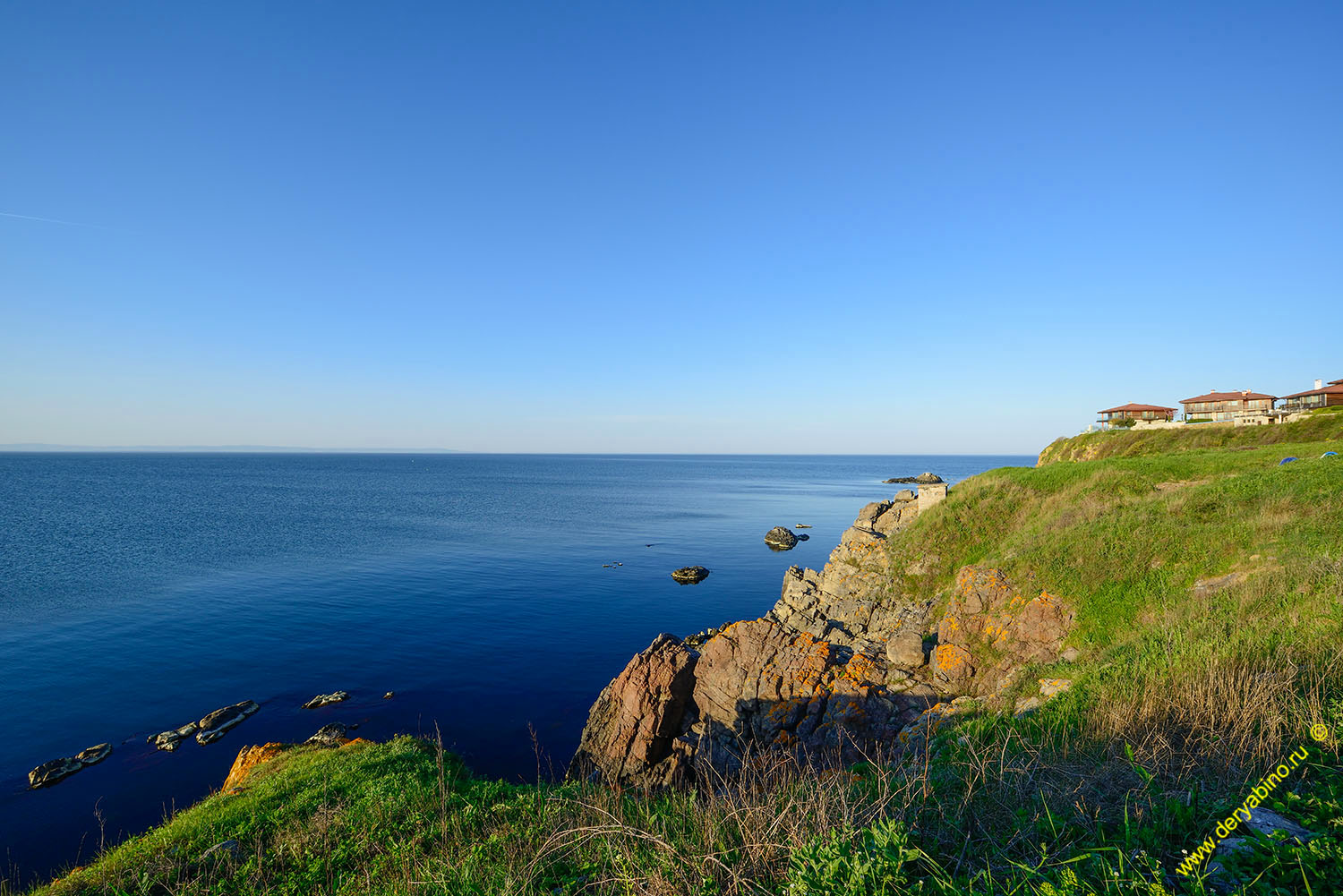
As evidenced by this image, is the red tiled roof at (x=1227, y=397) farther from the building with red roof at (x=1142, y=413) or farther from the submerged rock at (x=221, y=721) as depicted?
the submerged rock at (x=221, y=721)

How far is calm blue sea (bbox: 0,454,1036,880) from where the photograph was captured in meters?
19.1

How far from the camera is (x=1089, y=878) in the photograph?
4223mm

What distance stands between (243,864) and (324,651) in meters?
22.3

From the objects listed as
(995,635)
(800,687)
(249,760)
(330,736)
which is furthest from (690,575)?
(249,760)

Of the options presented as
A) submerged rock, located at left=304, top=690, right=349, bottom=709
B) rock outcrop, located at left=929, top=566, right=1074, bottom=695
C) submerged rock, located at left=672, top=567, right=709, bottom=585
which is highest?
rock outcrop, located at left=929, top=566, right=1074, bottom=695

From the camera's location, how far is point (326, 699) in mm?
23219

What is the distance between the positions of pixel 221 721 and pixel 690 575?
29.1m

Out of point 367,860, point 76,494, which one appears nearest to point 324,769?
point 367,860

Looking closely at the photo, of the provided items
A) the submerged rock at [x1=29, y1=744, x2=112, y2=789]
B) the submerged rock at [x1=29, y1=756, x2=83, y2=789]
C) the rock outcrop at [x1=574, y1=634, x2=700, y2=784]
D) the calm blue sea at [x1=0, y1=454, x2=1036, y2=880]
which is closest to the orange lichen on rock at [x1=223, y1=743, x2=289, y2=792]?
the calm blue sea at [x1=0, y1=454, x2=1036, y2=880]

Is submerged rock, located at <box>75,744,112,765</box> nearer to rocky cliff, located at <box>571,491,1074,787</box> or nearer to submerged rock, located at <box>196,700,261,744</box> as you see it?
submerged rock, located at <box>196,700,261,744</box>

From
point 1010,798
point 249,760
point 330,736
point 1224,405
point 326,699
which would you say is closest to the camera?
point 1010,798

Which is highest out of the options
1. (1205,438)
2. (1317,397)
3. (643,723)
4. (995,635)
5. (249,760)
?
(1317,397)

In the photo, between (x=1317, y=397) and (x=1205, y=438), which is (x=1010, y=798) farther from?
(x=1317, y=397)

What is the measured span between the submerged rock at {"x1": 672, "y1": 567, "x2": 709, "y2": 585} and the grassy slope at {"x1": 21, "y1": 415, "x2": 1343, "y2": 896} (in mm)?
27125
